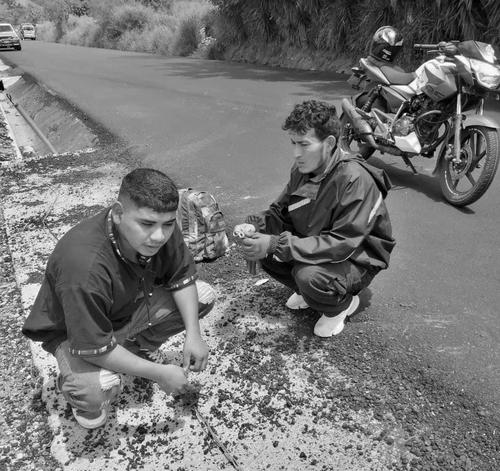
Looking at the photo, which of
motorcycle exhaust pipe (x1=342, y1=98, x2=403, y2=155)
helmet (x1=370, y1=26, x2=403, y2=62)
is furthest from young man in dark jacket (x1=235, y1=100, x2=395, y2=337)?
helmet (x1=370, y1=26, x2=403, y2=62)

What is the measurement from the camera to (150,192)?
2027 millimetres

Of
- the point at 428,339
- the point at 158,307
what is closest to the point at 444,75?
the point at 428,339

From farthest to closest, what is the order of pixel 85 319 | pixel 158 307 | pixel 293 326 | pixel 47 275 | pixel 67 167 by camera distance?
pixel 67 167, pixel 293 326, pixel 158 307, pixel 47 275, pixel 85 319

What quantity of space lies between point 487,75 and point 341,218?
234 centimetres

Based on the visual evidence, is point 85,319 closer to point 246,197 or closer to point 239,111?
point 246,197

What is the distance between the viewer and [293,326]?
2959mm

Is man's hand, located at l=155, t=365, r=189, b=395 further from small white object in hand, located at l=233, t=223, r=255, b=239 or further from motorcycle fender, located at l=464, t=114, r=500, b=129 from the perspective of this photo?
motorcycle fender, located at l=464, t=114, r=500, b=129

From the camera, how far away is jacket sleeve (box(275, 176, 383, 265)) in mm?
2578

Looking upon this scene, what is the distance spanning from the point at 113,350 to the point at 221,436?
2.13 feet

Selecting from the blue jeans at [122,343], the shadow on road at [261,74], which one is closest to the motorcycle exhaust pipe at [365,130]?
the blue jeans at [122,343]

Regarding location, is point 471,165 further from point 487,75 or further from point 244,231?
point 244,231

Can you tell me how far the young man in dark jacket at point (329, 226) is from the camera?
2.60 metres

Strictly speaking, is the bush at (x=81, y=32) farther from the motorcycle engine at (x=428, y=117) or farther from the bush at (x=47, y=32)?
the motorcycle engine at (x=428, y=117)

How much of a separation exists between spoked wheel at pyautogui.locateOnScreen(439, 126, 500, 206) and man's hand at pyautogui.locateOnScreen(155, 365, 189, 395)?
3089mm
